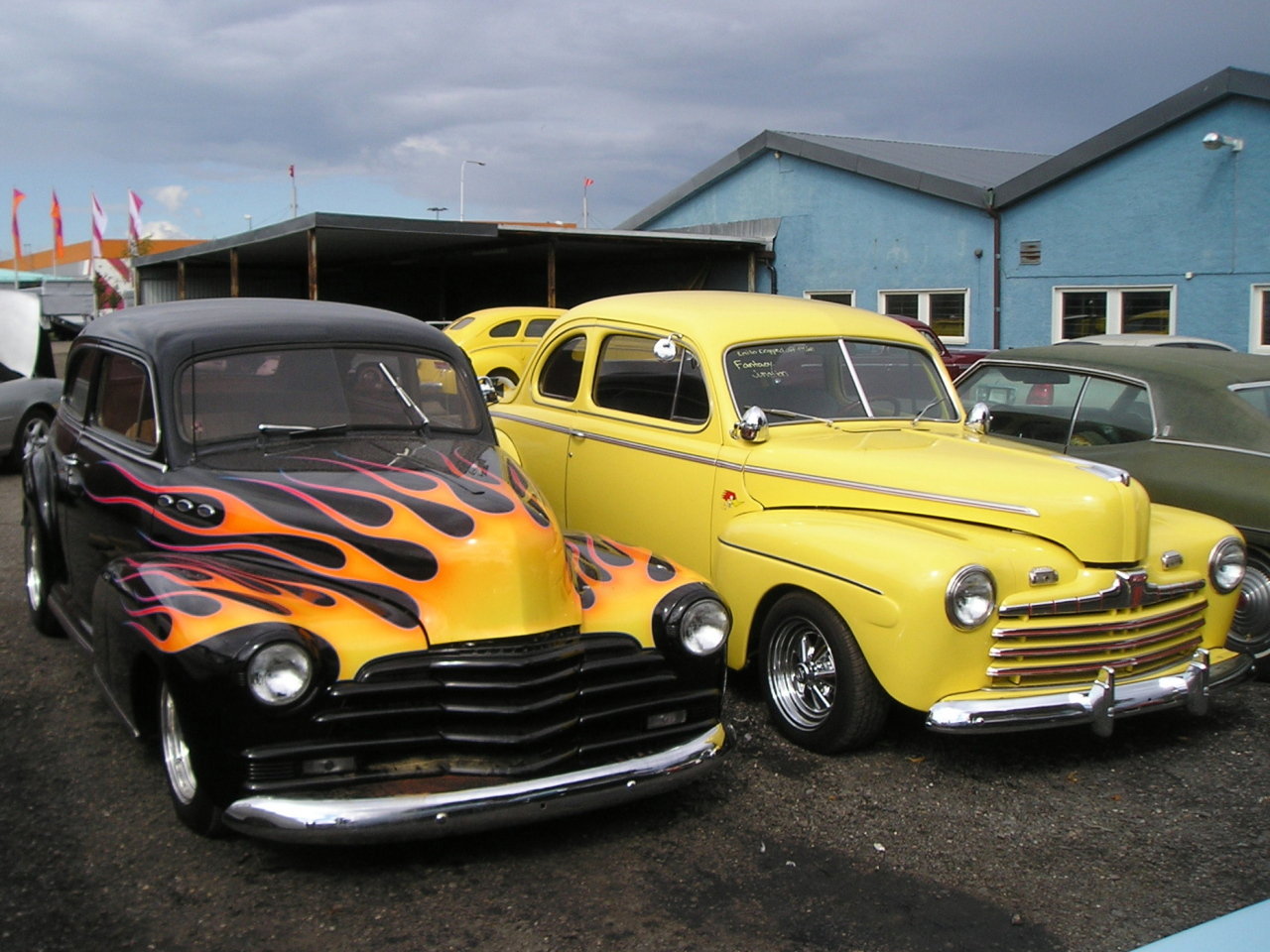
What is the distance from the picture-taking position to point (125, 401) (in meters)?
5.21

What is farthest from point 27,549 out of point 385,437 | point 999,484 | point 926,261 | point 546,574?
point 926,261

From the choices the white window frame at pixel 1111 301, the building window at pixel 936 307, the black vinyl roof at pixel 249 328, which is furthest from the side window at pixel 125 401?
the building window at pixel 936 307

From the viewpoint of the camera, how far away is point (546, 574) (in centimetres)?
414

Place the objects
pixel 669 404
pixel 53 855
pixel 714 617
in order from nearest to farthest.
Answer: pixel 53 855
pixel 714 617
pixel 669 404

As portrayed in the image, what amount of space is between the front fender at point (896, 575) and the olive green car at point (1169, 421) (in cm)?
192

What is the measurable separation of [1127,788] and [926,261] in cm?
1702

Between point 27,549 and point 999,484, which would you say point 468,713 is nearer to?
point 999,484

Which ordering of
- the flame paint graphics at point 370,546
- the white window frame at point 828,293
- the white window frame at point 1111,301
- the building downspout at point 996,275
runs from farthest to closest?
the white window frame at point 828,293 → the building downspout at point 996,275 → the white window frame at point 1111,301 → the flame paint graphics at point 370,546

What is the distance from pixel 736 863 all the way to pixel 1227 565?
9.00ft

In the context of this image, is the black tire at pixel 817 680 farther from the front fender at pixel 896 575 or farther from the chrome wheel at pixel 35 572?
the chrome wheel at pixel 35 572

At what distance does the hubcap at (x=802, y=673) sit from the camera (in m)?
5.02

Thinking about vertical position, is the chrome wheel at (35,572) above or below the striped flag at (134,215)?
below

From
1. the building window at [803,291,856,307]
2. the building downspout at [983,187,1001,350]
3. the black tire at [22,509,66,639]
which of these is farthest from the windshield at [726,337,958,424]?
the building window at [803,291,856,307]

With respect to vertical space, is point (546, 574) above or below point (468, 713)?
Answer: above
